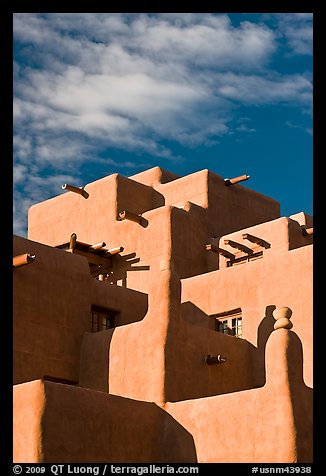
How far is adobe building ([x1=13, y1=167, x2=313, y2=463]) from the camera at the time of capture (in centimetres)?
1642

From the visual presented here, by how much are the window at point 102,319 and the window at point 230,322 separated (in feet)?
9.68

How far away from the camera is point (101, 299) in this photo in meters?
23.1

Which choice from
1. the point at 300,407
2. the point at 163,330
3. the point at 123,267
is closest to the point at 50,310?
the point at 163,330

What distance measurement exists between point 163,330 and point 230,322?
487 cm

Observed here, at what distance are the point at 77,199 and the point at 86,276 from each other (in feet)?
29.8

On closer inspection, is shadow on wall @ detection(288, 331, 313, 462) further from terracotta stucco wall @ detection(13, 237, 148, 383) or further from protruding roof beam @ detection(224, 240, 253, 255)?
protruding roof beam @ detection(224, 240, 253, 255)

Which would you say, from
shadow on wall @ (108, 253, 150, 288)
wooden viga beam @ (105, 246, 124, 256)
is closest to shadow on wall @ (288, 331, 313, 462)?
shadow on wall @ (108, 253, 150, 288)

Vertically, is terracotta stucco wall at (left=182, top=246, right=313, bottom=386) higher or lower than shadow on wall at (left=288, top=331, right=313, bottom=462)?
higher

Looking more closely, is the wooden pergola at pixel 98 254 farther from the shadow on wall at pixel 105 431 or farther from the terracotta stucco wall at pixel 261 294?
the shadow on wall at pixel 105 431

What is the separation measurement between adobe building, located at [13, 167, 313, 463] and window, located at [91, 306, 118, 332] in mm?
39

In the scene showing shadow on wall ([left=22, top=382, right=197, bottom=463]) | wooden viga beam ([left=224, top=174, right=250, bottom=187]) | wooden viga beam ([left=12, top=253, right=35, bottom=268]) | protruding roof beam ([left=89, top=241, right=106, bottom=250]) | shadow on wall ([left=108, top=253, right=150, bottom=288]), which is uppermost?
wooden viga beam ([left=224, top=174, right=250, bottom=187])

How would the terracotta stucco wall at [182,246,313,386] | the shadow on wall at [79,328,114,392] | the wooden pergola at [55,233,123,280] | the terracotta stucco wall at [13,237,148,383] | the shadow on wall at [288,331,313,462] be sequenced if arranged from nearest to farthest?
the shadow on wall at [288,331,313,462], the terracotta stucco wall at [13,237,148,383], the shadow on wall at [79,328,114,392], the terracotta stucco wall at [182,246,313,386], the wooden pergola at [55,233,123,280]
